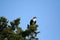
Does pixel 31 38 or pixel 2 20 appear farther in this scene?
pixel 2 20

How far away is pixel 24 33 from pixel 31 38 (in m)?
1.10

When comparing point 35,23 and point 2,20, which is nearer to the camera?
point 35,23

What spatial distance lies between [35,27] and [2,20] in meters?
4.55

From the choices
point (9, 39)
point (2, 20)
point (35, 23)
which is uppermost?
point (2, 20)

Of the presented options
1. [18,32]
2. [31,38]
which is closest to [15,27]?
[18,32]

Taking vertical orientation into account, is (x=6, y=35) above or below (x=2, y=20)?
below

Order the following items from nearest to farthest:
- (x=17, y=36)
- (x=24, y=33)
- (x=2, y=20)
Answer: (x=17, y=36) → (x=24, y=33) → (x=2, y=20)

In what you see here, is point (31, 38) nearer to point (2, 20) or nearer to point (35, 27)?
point (35, 27)

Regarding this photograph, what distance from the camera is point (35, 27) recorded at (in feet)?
69.0

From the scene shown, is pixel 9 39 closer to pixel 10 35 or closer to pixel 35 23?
pixel 10 35

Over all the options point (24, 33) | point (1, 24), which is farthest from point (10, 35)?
point (1, 24)

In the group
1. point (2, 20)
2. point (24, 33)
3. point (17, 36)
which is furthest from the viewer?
point (2, 20)

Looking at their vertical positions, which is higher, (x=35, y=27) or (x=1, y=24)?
(x=1, y=24)

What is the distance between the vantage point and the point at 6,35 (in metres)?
21.3
